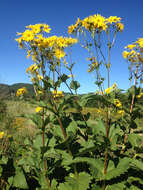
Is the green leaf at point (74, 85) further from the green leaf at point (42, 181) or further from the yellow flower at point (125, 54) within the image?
the green leaf at point (42, 181)

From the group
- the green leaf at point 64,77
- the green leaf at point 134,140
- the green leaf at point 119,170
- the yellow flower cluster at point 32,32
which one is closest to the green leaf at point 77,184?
the green leaf at point 119,170

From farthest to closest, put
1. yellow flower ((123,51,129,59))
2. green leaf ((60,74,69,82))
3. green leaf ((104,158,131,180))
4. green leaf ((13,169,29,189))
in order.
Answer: yellow flower ((123,51,129,59)) < green leaf ((60,74,69,82)) < green leaf ((13,169,29,189)) < green leaf ((104,158,131,180))

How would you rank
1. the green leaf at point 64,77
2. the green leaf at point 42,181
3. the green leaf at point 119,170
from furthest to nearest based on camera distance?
the green leaf at point 64,77 < the green leaf at point 42,181 < the green leaf at point 119,170

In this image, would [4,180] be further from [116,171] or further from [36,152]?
[116,171]

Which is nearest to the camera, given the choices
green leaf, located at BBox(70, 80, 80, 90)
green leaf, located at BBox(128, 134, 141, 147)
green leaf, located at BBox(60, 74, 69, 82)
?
green leaf, located at BBox(128, 134, 141, 147)

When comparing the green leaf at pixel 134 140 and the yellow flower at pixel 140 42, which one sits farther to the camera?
the yellow flower at pixel 140 42

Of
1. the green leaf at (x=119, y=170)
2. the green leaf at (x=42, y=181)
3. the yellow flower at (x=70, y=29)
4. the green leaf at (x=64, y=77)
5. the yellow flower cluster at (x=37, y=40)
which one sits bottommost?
the green leaf at (x=42, y=181)

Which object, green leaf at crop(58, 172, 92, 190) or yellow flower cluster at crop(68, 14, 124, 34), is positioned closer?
green leaf at crop(58, 172, 92, 190)

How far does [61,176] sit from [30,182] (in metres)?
0.64

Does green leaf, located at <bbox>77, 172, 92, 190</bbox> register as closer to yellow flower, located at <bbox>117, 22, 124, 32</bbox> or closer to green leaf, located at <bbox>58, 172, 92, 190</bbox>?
green leaf, located at <bbox>58, 172, 92, 190</bbox>

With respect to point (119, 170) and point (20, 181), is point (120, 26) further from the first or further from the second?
point (20, 181)

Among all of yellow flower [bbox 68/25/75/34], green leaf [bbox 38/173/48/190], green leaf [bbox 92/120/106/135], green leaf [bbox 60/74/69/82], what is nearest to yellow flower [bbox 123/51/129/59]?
yellow flower [bbox 68/25/75/34]

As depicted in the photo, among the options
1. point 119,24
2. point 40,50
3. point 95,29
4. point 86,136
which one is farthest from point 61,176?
point 119,24

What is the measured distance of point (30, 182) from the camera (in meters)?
3.22
